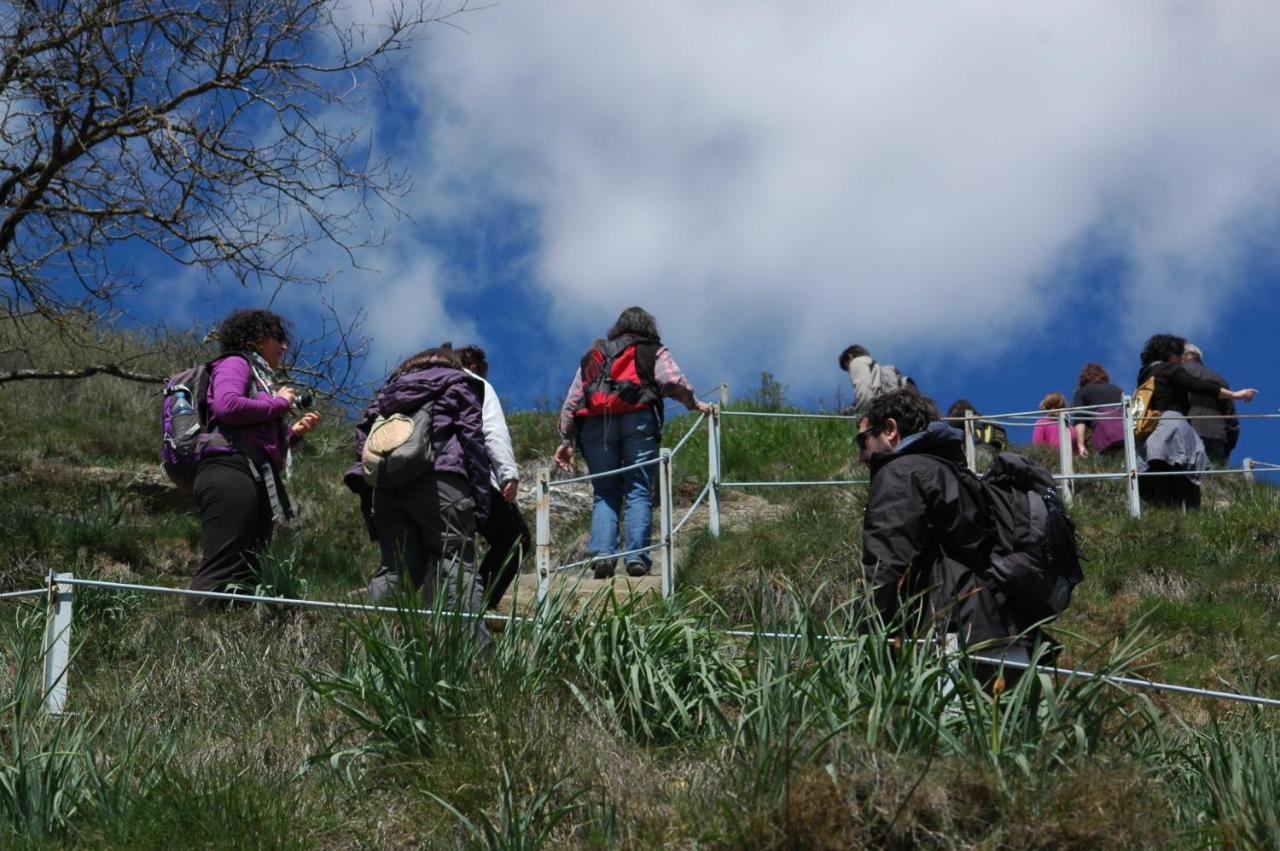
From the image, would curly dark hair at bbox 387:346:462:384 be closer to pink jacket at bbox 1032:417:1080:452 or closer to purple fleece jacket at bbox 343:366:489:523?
purple fleece jacket at bbox 343:366:489:523

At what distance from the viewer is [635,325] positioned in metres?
9.80

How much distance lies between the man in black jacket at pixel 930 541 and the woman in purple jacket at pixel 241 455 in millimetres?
3181

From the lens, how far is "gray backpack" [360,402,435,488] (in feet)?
21.6

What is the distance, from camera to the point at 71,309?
11219 millimetres

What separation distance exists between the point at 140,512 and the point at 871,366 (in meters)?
6.22

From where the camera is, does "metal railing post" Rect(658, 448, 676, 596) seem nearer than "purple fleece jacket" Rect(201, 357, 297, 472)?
No

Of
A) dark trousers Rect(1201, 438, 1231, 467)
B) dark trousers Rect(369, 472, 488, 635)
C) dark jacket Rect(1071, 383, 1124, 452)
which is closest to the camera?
dark trousers Rect(369, 472, 488, 635)

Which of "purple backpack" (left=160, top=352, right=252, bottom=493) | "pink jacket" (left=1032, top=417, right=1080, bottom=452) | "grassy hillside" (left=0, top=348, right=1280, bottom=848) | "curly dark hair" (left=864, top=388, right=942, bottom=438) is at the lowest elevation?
"grassy hillside" (left=0, top=348, right=1280, bottom=848)

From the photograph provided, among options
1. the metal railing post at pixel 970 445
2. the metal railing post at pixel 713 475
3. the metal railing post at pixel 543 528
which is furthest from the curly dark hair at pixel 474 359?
the metal railing post at pixel 970 445

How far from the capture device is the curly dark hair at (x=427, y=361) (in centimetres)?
712

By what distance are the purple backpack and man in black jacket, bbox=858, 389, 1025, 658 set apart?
3.51 metres

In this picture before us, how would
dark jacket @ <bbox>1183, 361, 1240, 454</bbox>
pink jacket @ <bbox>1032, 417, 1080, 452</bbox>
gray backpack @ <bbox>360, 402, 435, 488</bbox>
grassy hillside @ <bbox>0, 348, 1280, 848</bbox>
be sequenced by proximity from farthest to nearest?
pink jacket @ <bbox>1032, 417, 1080, 452</bbox>
dark jacket @ <bbox>1183, 361, 1240, 454</bbox>
gray backpack @ <bbox>360, 402, 435, 488</bbox>
grassy hillside @ <bbox>0, 348, 1280, 848</bbox>

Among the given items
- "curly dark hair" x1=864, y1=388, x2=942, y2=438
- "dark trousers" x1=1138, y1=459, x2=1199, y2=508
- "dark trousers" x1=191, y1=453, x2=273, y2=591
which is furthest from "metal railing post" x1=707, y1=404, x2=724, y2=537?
"curly dark hair" x1=864, y1=388, x2=942, y2=438

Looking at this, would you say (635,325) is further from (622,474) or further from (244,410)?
(244,410)
